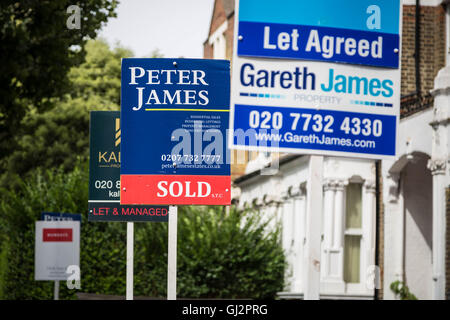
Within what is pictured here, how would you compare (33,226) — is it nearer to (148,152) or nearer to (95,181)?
(95,181)

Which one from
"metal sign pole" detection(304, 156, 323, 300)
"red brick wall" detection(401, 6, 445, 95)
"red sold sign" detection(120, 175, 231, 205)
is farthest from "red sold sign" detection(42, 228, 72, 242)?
"metal sign pole" detection(304, 156, 323, 300)

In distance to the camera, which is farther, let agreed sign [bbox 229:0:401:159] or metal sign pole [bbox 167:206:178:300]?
metal sign pole [bbox 167:206:178:300]

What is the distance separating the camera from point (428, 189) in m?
21.7

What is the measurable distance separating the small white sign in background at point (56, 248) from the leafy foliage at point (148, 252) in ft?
13.4

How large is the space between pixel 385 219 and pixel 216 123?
15.9 metres

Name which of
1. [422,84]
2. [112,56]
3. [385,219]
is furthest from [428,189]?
[112,56]

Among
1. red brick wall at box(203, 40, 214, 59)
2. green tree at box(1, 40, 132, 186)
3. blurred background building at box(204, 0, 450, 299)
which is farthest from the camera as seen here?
green tree at box(1, 40, 132, 186)

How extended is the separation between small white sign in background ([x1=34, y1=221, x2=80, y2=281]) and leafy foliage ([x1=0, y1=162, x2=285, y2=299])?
4.08 m

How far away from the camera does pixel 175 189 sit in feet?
21.1

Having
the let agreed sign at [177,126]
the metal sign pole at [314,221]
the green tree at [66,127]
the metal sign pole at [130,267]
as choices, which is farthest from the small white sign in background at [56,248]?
the green tree at [66,127]

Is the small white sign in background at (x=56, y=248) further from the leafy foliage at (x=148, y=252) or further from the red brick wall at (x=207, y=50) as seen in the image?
the red brick wall at (x=207, y=50)

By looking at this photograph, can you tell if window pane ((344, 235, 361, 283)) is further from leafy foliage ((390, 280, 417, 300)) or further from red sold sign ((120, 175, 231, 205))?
red sold sign ((120, 175, 231, 205))

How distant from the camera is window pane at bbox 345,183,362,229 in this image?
2303 centimetres

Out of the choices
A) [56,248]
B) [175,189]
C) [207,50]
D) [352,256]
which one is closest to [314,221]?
[175,189]
